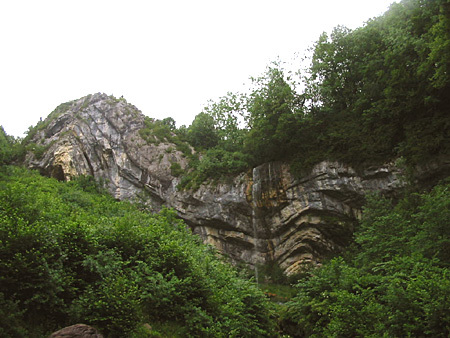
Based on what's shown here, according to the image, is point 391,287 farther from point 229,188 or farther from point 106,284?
point 229,188

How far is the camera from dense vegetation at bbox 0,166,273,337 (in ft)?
19.0

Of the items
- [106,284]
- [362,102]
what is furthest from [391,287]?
[362,102]

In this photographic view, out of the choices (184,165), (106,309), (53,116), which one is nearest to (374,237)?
(106,309)

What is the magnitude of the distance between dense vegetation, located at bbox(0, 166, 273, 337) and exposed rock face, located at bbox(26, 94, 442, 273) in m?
9.50

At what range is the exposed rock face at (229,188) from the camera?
19.2 m

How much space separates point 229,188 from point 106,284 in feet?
57.2

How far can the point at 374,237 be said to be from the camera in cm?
1271

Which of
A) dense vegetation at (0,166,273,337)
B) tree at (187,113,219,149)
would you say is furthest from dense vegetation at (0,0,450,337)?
tree at (187,113,219,149)

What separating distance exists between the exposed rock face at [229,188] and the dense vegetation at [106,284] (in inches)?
374

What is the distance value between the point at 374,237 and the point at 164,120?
101 ft

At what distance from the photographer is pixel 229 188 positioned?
23859mm

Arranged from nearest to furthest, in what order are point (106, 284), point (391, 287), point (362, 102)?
1. point (106, 284)
2. point (391, 287)
3. point (362, 102)

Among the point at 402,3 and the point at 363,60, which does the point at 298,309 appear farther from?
the point at 402,3

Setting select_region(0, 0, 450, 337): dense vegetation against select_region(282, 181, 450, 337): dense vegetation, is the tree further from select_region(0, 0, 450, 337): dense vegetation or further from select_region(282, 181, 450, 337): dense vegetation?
select_region(282, 181, 450, 337): dense vegetation
